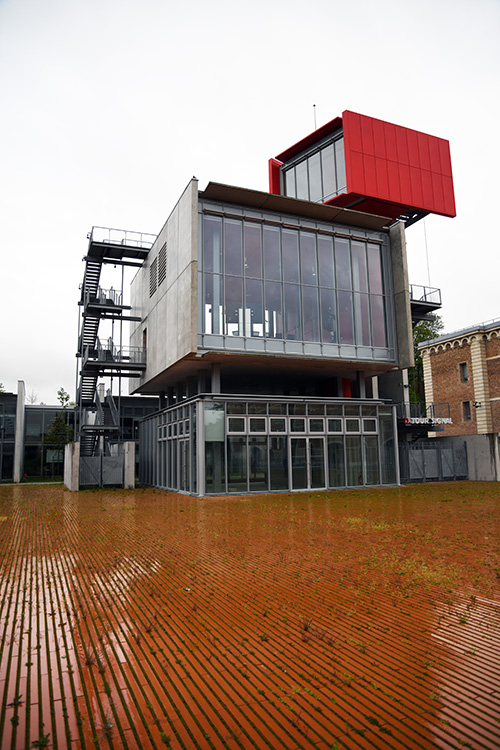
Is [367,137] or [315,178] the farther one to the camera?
[315,178]

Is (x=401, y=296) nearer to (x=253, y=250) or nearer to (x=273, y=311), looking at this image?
(x=273, y=311)

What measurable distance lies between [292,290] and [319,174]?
10.7 metres

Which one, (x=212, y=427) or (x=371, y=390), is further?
(x=371, y=390)

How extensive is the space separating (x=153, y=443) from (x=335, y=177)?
762 inches

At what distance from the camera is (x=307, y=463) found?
25.0m

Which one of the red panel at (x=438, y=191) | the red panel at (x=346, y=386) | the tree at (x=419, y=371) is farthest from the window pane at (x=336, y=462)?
the tree at (x=419, y=371)

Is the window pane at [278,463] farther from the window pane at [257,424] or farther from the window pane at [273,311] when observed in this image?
the window pane at [273,311]

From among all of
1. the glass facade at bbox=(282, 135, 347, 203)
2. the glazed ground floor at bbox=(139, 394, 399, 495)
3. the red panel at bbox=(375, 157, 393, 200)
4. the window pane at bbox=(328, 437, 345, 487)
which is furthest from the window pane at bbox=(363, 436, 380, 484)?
the glass facade at bbox=(282, 135, 347, 203)

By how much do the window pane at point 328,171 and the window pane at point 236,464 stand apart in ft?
53.8

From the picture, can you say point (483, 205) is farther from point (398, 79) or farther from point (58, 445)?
point (398, 79)

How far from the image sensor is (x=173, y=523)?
47.2ft

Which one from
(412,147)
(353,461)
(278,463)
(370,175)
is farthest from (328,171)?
(278,463)

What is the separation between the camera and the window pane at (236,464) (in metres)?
23.1

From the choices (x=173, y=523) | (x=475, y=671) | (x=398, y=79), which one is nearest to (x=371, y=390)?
(x=173, y=523)
